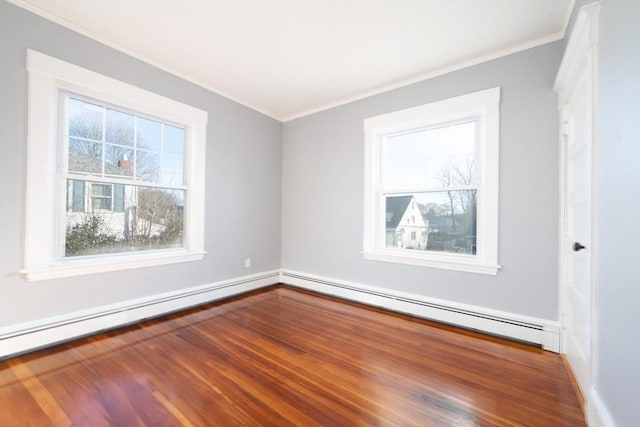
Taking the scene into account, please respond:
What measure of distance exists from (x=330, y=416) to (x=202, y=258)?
93.9 inches

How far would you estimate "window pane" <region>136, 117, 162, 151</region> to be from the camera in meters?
2.81

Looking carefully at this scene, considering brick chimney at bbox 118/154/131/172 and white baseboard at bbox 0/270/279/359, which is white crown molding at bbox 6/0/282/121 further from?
white baseboard at bbox 0/270/279/359

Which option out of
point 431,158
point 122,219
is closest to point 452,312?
point 431,158

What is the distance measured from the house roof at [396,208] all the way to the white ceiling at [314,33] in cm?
135

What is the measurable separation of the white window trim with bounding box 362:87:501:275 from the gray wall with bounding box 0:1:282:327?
→ 1585 millimetres

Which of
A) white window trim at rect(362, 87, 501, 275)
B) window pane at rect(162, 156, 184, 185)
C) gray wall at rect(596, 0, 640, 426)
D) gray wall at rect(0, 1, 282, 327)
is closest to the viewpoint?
gray wall at rect(596, 0, 640, 426)

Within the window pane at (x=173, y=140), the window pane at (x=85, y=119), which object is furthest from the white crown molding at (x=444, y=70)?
the window pane at (x=85, y=119)

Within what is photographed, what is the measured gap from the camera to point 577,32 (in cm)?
158

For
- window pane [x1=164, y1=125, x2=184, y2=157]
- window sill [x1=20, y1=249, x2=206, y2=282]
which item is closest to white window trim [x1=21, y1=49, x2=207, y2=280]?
window sill [x1=20, y1=249, x2=206, y2=282]

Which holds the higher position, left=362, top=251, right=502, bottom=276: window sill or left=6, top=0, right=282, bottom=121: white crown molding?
left=6, top=0, right=282, bottom=121: white crown molding

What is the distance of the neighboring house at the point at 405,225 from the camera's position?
3092 millimetres

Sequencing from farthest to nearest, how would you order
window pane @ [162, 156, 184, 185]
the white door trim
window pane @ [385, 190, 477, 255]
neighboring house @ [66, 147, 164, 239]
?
window pane @ [162, 156, 184, 185]
window pane @ [385, 190, 477, 255]
neighboring house @ [66, 147, 164, 239]
the white door trim

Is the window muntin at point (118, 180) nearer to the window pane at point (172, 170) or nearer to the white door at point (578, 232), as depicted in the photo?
the window pane at point (172, 170)

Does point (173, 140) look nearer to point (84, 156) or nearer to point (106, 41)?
point (84, 156)
